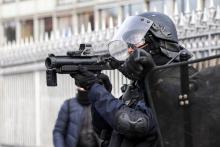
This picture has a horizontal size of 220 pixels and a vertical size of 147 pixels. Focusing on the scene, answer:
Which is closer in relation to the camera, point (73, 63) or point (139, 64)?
point (139, 64)

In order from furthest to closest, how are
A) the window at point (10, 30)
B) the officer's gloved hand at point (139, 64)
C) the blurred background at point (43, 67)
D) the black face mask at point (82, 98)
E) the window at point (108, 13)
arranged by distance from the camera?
the window at point (10, 30) → the window at point (108, 13) → the blurred background at point (43, 67) → the black face mask at point (82, 98) → the officer's gloved hand at point (139, 64)

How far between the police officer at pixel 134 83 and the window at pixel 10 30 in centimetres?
2704

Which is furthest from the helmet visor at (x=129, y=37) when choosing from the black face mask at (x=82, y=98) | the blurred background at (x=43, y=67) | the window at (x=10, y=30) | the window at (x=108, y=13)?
the window at (x=10, y=30)

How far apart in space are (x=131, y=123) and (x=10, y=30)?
2753 cm

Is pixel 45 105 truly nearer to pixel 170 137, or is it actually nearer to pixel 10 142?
pixel 10 142

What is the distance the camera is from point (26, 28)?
99.7 feet

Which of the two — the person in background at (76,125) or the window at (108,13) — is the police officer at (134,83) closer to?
the person in background at (76,125)

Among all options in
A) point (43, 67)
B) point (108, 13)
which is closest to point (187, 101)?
point (43, 67)

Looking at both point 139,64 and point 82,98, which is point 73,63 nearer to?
point 139,64

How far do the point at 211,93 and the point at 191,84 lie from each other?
108 mm

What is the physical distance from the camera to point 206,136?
3.20 m

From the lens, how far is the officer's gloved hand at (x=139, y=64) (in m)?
3.36

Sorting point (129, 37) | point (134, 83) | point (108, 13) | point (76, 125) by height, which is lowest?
point (108, 13)

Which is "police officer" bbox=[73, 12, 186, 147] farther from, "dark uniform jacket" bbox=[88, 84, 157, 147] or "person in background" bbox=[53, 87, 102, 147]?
"person in background" bbox=[53, 87, 102, 147]
